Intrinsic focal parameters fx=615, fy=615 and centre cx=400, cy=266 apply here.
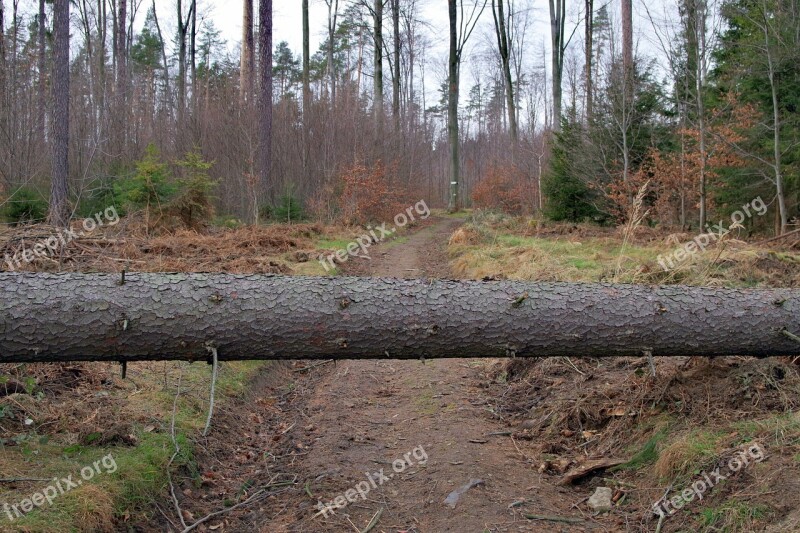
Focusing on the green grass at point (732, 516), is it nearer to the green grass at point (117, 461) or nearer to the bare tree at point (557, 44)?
the green grass at point (117, 461)

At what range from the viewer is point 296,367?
23.2 ft

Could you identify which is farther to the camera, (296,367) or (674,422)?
(296,367)

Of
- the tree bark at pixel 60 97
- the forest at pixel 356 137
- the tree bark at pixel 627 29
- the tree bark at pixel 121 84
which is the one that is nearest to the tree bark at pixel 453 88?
the forest at pixel 356 137

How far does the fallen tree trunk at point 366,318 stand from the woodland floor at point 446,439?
586mm

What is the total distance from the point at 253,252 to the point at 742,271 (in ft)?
27.2

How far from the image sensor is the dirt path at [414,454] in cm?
370

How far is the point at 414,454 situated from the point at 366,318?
1363 mm

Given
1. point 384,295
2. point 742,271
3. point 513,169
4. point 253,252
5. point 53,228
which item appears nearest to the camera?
point 384,295

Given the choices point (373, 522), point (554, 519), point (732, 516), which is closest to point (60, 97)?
point (373, 522)

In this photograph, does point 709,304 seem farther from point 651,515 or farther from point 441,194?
point 441,194

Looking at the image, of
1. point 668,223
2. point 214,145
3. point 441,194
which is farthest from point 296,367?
point 441,194

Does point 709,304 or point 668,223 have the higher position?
point 668,223

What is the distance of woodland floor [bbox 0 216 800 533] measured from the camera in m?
3.56

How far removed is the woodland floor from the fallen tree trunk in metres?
0.59
